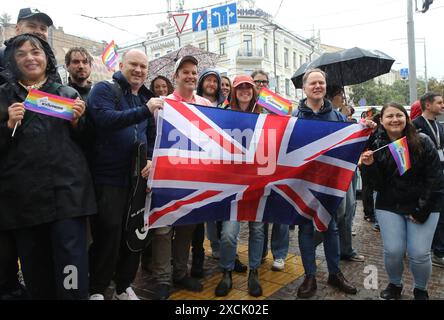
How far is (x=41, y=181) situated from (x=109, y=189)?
22.6 inches

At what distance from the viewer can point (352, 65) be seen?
6316 mm

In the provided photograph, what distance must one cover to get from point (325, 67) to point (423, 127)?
2.10 meters

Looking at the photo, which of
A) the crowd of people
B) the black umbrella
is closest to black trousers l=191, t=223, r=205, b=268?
the crowd of people

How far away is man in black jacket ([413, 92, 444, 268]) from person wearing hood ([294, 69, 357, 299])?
1.64 meters

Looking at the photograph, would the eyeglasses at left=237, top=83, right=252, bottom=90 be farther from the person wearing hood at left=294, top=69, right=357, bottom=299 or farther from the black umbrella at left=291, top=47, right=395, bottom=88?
the black umbrella at left=291, top=47, right=395, bottom=88

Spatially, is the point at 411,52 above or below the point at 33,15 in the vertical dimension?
above

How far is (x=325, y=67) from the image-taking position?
6.34 m

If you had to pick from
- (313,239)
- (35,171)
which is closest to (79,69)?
(35,171)

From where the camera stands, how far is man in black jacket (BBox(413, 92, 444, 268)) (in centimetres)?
464

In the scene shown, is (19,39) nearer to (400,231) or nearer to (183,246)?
(183,246)

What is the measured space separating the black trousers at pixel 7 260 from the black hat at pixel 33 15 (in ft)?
7.35

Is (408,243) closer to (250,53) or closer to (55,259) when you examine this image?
(55,259)

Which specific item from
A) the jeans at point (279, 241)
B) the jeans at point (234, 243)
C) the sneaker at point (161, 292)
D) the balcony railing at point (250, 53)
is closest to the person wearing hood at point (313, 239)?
the jeans at point (234, 243)
